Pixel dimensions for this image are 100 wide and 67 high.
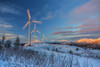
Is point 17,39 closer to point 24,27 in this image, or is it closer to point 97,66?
point 24,27

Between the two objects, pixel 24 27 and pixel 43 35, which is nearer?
pixel 24 27

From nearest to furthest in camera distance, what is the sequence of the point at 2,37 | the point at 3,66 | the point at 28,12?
the point at 3,66
the point at 2,37
the point at 28,12

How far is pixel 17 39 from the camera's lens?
14.3m

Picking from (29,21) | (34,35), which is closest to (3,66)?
(29,21)

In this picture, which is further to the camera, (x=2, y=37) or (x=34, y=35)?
(x=34, y=35)

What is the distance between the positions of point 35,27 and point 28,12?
11691 mm

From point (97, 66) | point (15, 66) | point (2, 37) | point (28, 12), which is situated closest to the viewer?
point (15, 66)

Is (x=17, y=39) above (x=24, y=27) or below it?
below

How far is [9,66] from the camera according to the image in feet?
12.0

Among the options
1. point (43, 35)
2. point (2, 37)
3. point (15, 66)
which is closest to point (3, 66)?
point (15, 66)

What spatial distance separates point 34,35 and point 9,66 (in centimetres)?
3284

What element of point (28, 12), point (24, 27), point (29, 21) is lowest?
point (24, 27)

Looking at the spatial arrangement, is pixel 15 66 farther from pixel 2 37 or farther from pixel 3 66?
pixel 2 37

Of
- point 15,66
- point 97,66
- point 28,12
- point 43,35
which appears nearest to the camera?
point 15,66
